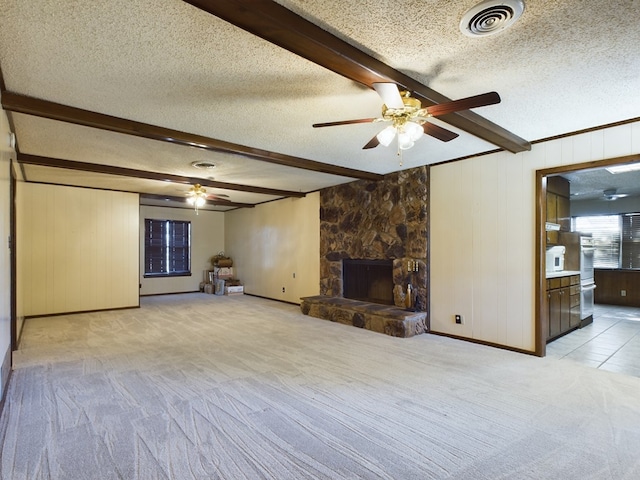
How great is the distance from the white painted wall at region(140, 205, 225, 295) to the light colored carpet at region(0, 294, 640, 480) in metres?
4.85

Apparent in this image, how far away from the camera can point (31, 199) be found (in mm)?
6219

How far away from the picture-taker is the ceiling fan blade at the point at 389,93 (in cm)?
216

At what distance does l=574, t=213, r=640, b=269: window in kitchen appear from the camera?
25.1ft

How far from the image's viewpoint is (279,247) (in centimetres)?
823

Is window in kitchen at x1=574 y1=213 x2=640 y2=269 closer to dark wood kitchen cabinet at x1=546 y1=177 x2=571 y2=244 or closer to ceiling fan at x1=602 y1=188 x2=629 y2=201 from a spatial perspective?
ceiling fan at x1=602 y1=188 x2=629 y2=201

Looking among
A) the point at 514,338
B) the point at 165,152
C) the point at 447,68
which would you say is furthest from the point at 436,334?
the point at 165,152

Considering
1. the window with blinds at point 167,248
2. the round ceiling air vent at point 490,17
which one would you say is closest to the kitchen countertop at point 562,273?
the round ceiling air vent at point 490,17

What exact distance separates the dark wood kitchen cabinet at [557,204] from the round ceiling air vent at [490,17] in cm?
361

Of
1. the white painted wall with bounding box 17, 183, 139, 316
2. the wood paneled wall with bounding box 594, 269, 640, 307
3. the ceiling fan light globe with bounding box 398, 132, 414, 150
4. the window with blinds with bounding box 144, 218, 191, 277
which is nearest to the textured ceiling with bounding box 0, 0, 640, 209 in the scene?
the ceiling fan light globe with bounding box 398, 132, 414, 150

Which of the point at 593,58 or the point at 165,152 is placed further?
the point at 165,152

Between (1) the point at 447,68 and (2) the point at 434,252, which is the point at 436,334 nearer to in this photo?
(2) the point at 434,252

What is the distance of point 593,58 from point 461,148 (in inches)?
81.1

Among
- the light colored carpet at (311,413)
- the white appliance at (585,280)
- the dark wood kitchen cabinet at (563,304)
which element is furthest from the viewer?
the white appliance at (585,280)

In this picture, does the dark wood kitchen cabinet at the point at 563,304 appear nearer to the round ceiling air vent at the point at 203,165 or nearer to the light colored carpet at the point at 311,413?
the light colored carpet at the point at 311,413
